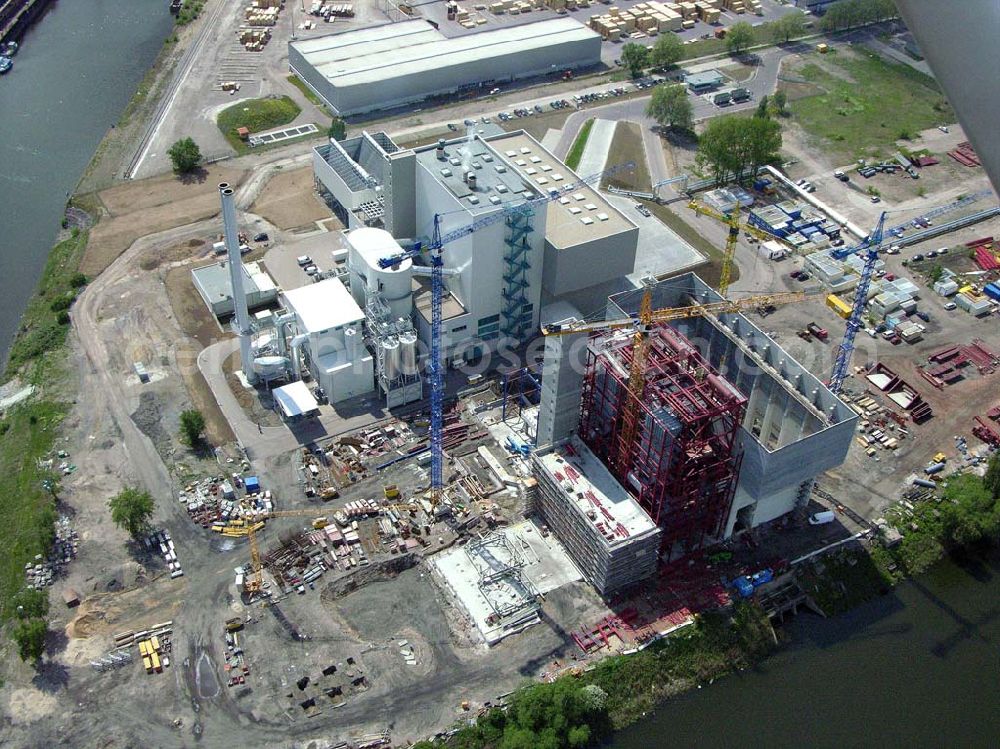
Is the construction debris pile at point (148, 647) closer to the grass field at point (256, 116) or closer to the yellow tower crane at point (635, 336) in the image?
the yellow tower crane at point (635, 336)

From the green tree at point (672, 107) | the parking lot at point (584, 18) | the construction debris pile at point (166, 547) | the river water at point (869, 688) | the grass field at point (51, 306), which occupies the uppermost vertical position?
the green tree at point (672, 107)

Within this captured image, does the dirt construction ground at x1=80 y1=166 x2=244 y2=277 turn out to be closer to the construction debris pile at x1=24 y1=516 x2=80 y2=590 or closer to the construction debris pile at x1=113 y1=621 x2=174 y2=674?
the construction debris pile at x1=24 y1=516 x2=80 y2=590

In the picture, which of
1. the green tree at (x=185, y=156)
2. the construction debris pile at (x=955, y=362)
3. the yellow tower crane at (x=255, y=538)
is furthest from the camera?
the green tree at (x=185, y=156)

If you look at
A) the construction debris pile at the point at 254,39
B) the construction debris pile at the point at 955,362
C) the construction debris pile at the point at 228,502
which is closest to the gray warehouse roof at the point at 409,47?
the construction debris pile at the point at 254,39

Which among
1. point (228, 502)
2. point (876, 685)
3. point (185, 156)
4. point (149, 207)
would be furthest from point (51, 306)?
point (876, 685)

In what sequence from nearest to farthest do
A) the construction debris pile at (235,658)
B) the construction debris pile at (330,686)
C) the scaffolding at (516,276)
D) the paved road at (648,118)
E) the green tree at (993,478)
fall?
the construction debris pile at (330,686) → the construction debris pile at (235,658) → the green tree at (993,478) → the scaffolding at (516,276) → the paved road at (648,118)

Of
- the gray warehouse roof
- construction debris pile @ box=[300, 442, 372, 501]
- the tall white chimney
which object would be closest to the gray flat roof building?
the tall white chimney
